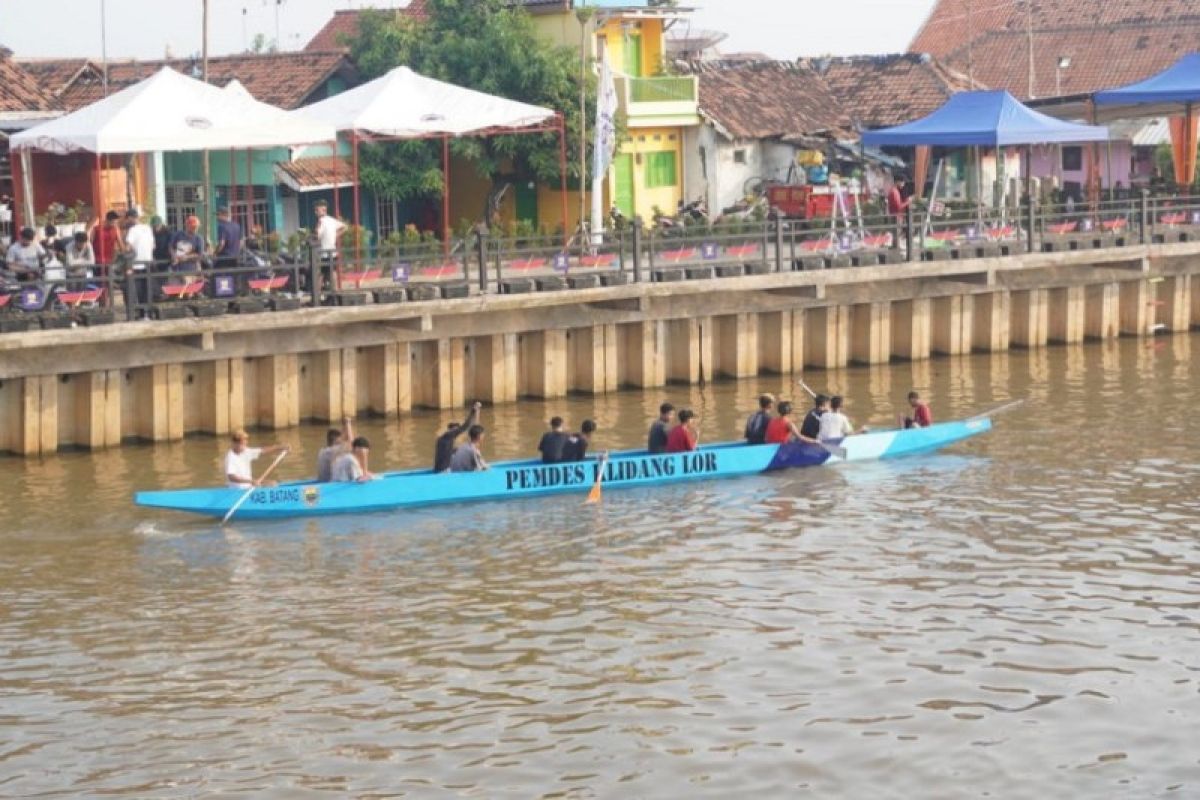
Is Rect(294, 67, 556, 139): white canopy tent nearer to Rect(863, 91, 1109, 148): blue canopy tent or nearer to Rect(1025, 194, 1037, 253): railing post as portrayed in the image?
Rect(863, 91, 1109, 148): blue canopy tent

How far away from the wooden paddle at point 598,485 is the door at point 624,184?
25.4 meters

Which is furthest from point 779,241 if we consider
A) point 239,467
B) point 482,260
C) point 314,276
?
point 239,467

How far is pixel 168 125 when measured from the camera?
32.0 metres

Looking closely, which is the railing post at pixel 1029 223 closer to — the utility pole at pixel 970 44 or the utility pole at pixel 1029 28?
the utility pole at pixel 970 44

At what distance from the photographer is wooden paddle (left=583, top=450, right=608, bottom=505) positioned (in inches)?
1085

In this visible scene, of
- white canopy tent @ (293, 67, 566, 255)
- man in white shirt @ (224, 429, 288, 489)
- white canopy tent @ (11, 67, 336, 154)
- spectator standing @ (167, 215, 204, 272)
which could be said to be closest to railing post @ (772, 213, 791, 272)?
white canopy tent @ (293, 67, 566, 255)

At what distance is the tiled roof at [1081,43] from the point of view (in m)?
68.6

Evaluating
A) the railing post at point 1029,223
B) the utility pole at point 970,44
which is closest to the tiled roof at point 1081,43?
the utility pole at point 970,44

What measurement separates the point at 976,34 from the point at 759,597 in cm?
5733

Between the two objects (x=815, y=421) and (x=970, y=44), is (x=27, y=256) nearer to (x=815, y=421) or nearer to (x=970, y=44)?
(x=815, y=421)

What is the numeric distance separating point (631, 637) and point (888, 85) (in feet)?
141

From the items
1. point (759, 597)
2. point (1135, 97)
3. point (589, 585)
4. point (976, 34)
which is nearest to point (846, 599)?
point (759, 597)

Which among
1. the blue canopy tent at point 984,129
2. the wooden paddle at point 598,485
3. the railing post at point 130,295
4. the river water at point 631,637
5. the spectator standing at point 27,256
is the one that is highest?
the blue canopy tent at point 984,129

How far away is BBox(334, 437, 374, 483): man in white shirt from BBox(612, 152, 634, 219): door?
1056 inches
